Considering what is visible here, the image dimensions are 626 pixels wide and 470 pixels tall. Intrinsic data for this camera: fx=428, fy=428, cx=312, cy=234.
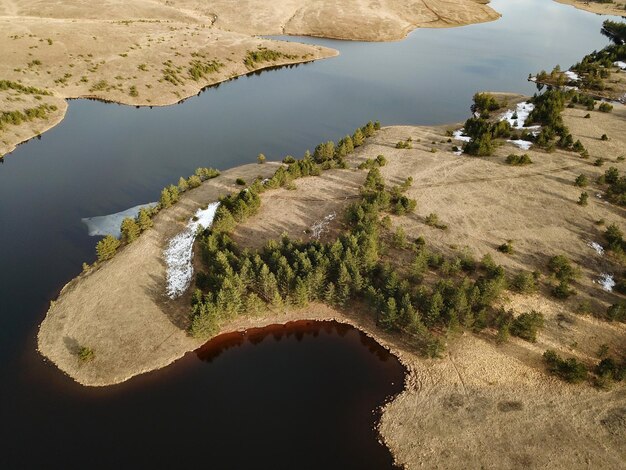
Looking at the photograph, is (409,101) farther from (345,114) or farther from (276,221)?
(276,221)

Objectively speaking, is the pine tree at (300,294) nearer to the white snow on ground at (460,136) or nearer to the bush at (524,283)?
the bush at (524,283)

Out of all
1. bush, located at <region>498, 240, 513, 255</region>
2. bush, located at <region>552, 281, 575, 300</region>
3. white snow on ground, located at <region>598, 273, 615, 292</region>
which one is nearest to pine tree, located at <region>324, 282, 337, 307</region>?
bush, located at <region>498, 240, 513, 255</region>

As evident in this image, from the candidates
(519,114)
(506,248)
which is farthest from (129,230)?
(519,114)

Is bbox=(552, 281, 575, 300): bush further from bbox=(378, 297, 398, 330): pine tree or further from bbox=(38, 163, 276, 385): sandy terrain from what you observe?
bbox=(38, 163, 276, 385): sandy terrain

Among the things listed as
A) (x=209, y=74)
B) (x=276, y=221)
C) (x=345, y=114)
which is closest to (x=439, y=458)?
(x=276, y=221)

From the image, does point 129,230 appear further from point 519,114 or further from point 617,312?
point 519,114

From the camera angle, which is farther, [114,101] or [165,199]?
[114,101]
